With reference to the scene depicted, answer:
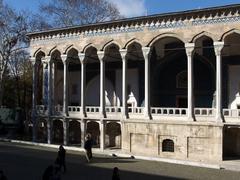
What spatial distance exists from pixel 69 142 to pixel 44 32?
25.7 feet

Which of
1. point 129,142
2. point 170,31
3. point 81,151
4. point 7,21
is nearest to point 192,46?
point 170,31

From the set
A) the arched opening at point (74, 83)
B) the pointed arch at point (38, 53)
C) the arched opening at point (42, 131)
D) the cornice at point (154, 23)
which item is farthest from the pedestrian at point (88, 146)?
the arched opening at point (74, 83)

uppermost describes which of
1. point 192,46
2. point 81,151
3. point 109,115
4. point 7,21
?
point 7,21

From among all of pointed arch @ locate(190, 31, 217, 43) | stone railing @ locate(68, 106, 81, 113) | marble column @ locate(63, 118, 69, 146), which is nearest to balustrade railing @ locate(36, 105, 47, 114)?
stone railing @ locate(68, 106, 81, 113)

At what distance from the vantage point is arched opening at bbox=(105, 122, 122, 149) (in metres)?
31.8

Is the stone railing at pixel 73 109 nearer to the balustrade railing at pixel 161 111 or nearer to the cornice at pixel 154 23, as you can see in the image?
the balustrade railing at pixel 161 111

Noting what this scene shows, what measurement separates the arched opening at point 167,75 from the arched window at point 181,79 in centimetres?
14

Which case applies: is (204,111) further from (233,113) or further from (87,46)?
(87,46)

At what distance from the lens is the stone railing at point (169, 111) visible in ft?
89.0

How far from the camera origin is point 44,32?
33.8 meters

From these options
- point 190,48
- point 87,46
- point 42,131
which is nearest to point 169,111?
point 190,48

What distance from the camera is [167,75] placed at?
32.3 metres

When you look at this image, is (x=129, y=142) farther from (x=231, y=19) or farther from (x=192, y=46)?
(x=231, y=19)

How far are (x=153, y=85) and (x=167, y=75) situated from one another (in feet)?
3.78
